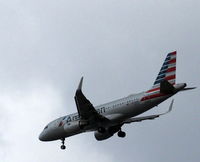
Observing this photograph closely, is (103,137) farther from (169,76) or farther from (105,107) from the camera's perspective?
(169,76)

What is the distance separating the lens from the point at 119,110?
7238 cm

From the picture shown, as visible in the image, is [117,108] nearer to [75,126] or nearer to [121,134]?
[75,126]

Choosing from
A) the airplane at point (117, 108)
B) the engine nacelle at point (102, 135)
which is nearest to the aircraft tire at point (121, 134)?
the engine nacelle at point (102, 135)

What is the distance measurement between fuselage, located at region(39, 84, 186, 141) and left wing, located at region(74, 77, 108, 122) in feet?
3.50

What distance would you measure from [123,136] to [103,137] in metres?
2.32

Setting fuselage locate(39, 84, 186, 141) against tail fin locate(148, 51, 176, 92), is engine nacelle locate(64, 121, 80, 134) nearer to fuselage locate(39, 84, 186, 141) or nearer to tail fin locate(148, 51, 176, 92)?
fuselage locate(39, 84, 186, 141)

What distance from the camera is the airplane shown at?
230 ft

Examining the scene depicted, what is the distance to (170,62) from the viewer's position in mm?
73812

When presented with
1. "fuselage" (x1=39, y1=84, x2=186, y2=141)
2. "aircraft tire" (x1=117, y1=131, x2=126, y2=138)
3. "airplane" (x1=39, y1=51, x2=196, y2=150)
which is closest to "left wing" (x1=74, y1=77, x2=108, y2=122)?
"airplane" (x1=39, y1=51, x2=196, y2=150)

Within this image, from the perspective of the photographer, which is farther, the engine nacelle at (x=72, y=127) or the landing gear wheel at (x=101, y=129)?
the landing gear wheel at (x=101, y=129)

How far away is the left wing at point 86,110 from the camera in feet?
229

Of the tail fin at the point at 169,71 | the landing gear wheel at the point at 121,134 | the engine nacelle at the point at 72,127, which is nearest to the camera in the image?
the engine nacelle at the point at 72,127

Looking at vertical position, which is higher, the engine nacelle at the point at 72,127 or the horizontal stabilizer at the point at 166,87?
the horizontal stabilizer at the point at 166,87

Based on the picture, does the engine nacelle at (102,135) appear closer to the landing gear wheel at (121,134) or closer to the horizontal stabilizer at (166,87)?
the landing gear wheel at (121,134)
